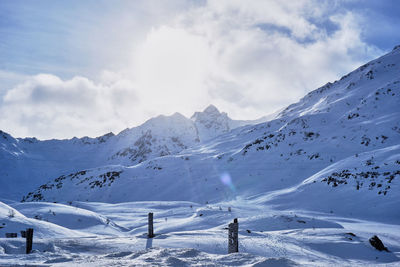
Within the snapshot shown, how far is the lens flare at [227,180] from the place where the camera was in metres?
35.9

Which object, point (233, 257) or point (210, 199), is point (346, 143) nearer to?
point (210, 199)

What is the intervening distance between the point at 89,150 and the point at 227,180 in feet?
507

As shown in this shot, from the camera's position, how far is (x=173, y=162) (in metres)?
52.2

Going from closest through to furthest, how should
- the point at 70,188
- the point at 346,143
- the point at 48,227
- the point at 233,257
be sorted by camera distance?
the point at 233,257, the point at 48,227, the point at 346,143, the point at 70,188

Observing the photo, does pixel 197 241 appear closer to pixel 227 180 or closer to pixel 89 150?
pixel 227 180

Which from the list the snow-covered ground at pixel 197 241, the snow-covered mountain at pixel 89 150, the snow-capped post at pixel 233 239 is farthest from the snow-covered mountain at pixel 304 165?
the snow-covered mountain at pixel 89 150

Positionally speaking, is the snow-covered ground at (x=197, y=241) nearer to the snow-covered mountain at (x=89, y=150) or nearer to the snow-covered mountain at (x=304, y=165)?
the snow-covered mountain at (x=304, y=165)

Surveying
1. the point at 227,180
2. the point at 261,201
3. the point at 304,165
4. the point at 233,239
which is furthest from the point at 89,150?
the point at 233,239

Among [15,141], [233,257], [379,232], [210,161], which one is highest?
[15,141]

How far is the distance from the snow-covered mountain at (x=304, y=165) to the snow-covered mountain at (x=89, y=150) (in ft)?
266

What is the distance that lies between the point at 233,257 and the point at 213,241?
467 centimetres

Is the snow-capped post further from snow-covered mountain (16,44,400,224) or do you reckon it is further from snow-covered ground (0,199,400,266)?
snow-covered mountain (16,44,400,224)

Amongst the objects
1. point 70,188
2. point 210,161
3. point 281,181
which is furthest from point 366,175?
point 70,188

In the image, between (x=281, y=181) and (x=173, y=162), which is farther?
(x=173, y=162)
